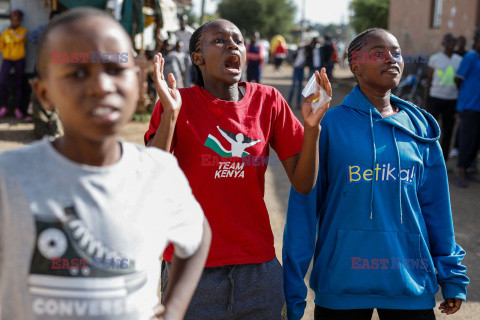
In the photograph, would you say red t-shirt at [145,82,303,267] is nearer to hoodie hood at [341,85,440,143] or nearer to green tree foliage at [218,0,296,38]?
hoodie hood at [341,85,440,143]

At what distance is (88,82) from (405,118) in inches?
64.6

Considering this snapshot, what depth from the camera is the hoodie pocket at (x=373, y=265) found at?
2.34 metres

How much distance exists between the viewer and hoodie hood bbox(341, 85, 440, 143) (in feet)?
8.04

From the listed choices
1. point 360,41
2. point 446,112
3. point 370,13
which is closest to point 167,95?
point 360,41

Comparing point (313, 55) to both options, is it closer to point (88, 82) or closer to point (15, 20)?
point (15, 20)

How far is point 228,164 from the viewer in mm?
2205

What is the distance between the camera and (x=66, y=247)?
4.24 feet

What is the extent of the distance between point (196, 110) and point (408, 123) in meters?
0.96

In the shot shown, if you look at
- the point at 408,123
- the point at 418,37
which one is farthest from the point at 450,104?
the point at 418,37

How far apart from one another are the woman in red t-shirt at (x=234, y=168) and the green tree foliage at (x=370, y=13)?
22.4 meters

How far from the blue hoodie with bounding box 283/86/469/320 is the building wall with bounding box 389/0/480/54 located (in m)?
12.0

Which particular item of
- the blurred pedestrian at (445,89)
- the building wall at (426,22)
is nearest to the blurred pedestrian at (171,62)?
the blurred pedestrian at (445,89)

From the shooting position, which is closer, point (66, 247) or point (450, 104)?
point (66, 247)

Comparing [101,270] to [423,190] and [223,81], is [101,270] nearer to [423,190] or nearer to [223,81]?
[223,81]
